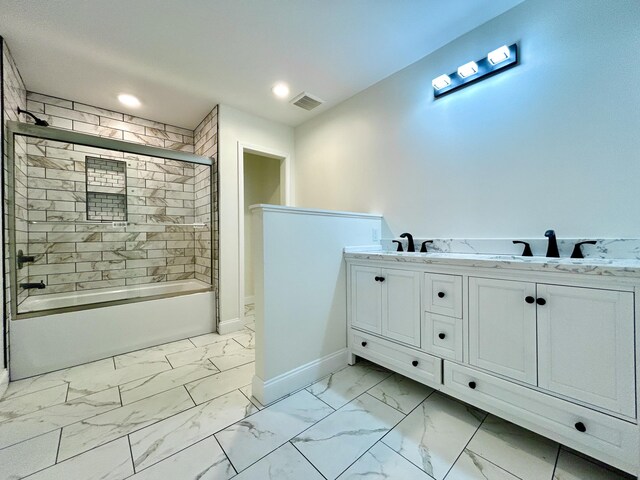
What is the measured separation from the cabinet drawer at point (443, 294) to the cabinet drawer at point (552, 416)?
12.2 inches

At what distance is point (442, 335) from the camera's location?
4.95 feet

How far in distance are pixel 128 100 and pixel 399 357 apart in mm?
3532

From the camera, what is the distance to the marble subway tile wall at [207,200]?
288cm

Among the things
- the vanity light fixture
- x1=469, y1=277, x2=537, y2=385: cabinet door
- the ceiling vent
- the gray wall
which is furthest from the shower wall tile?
x1=469, y1=277, x2=537, y2=385: cabinet door

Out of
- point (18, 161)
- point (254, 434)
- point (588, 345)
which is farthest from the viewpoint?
point (18, 161)

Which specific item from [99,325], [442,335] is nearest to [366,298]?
[442,335]

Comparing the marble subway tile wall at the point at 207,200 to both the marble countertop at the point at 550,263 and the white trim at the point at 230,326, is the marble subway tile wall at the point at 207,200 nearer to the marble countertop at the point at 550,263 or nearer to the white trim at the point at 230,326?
the white trim at the point at 230,326

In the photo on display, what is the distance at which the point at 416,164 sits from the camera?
7.09 feet

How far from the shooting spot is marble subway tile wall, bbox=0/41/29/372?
186 centimetres

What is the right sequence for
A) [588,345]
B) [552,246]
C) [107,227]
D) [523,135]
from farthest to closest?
[107,227], [523,135], [552,246], [588,345]

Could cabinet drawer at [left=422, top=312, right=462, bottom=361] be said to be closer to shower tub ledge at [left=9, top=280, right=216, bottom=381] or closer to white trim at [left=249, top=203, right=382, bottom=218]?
white trim at [left=249, top=203, right=382, bottom=218]

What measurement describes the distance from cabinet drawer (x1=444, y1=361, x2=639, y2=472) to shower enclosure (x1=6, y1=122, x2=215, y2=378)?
2.58 metres

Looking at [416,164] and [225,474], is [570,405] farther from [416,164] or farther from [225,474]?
[416,164]

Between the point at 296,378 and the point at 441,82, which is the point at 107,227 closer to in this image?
the point at 296,378
